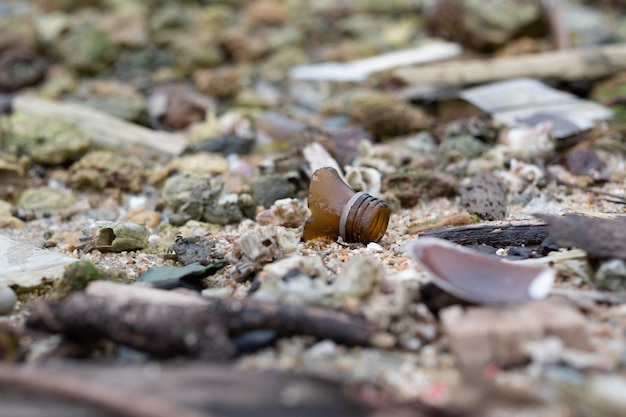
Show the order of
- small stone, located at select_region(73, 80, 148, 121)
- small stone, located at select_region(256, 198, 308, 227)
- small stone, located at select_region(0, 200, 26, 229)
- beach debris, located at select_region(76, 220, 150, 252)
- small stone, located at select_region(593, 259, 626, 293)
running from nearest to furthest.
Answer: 1. small stone, located at select_region(593, 259, 626, 293)
2. beach debris, located at select_region(76, 220, 150, 252)
3. small stone, located at select_region(256, 198, 308, 227)
4. small stone, located at select_region(0, 200, 26, 229)
5. small stone, located at select_region(73, 80, 148, 121)

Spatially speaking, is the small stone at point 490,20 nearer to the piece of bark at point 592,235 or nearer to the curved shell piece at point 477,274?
the piece of bark at point 592,235

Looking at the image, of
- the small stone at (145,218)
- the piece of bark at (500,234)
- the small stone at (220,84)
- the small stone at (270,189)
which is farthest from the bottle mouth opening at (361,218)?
the small stone at (220,84)

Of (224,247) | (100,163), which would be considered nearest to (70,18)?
(100,163)

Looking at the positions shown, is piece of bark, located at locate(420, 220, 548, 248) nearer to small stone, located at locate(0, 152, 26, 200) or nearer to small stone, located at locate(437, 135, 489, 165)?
small stone, located at locate(437, 135, 489, 165)

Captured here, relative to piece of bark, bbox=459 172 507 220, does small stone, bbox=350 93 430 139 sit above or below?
above

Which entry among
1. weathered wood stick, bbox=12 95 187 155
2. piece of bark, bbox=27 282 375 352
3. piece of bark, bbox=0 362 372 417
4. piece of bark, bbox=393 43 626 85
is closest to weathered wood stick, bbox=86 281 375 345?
piece of bark, bbox=27 282 375 352

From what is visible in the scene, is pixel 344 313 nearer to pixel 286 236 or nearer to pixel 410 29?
pixel 286 236
